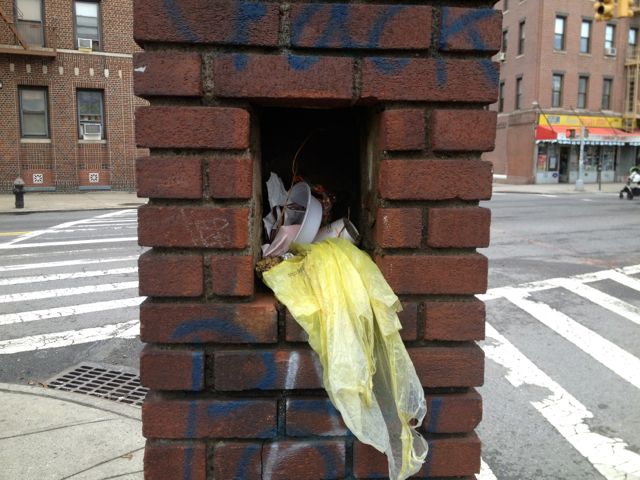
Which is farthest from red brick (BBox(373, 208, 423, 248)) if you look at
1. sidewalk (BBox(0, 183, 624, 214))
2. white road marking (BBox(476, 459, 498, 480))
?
sidewalk (BBox(0, 183, 624, 214))

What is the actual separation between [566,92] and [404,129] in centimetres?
3859

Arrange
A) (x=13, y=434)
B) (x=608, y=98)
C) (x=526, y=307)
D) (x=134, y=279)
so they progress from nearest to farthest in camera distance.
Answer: (x=13, y=434) < (x=526, y=307) < (x=134, y=279) < (x=608, y=98)

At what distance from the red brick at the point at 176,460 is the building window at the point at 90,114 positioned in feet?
84.0

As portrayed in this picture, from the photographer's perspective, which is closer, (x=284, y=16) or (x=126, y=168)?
(x=284, y=16)

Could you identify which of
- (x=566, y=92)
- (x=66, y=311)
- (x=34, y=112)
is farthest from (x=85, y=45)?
(x=566, y=92)

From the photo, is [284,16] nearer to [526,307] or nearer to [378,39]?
[378,39]

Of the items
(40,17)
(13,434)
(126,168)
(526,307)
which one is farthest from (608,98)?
(13,434)

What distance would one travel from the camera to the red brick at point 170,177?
165 cm

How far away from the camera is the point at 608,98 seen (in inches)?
1506

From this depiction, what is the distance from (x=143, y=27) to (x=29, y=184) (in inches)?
1011

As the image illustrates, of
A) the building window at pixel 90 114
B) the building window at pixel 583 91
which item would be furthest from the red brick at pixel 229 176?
the building window at pixel 583 91

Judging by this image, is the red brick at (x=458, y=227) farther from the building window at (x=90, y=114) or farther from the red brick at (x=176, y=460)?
the building window at (x=90, y=114)

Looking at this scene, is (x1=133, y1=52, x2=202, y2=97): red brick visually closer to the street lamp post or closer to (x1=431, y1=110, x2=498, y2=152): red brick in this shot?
(x1=431, y1=110, x2=498, y2=152): red brick

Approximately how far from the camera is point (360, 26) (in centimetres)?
164
